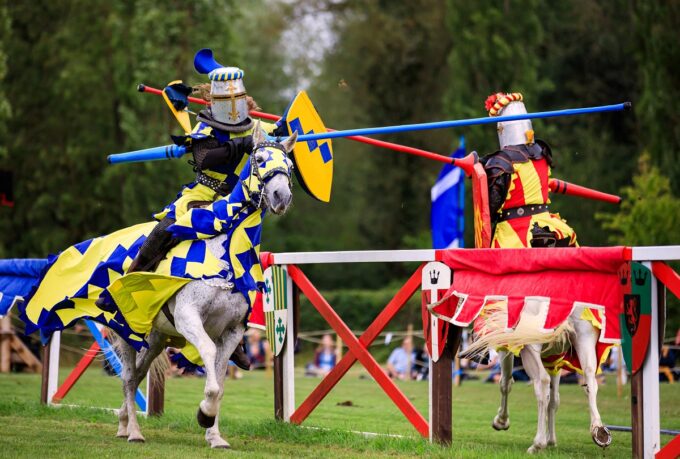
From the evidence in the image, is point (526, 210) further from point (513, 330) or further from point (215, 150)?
point (215, 150)

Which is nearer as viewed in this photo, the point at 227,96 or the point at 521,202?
the point at 227,96

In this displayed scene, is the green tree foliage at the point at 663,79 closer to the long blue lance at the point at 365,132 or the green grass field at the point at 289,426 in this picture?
the green grass field at the point at 289,426

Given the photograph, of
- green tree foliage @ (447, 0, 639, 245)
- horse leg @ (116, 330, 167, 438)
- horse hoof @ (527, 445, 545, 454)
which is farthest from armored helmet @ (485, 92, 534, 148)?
green tree foliage @ (447, 0, 639, 245)

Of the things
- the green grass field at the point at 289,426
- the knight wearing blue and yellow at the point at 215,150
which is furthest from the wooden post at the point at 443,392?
the knight wearing blue and yellow at the point at 215,150

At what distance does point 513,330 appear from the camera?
7324 millimetres

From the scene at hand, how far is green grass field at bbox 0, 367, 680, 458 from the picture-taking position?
774 centimetres

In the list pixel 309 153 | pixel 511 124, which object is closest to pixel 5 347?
pixel 309 153

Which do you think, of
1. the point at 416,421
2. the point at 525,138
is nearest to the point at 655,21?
the point at 525,138

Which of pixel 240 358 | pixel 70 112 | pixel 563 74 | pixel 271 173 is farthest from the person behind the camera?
pixel 563 74

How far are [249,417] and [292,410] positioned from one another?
1340mm

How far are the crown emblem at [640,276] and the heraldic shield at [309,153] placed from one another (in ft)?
9.61

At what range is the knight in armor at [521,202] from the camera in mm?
8703

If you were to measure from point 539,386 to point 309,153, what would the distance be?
2.67 metres

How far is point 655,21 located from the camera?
23.9m
